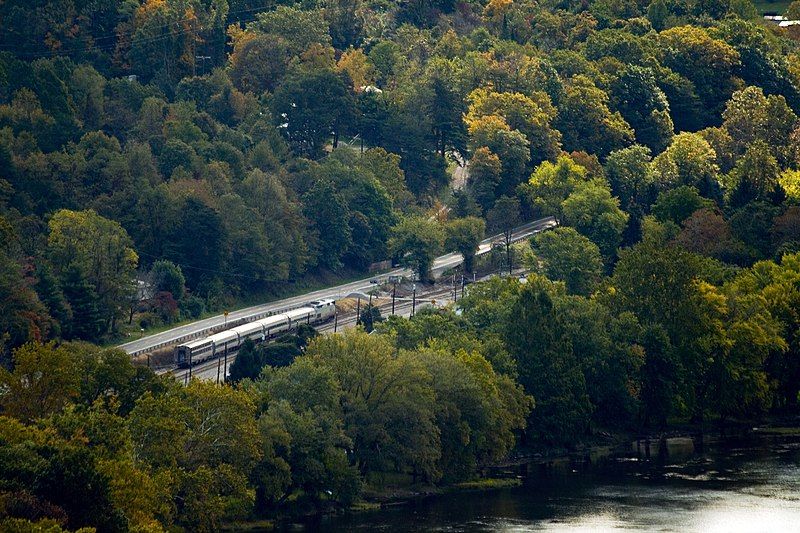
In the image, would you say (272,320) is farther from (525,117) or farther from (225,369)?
(525,117)

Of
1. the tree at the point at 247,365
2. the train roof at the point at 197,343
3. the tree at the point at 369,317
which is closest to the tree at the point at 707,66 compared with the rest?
the tree at the point at 369,317

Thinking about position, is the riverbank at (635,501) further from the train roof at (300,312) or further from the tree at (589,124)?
the tree at (589,124)

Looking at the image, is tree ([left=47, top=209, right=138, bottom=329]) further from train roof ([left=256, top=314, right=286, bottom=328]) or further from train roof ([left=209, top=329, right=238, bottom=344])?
train roof ([left=256, top=314, right=286, bottom=328])

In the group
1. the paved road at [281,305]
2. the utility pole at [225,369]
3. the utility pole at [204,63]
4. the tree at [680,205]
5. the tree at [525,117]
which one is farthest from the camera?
the utility pole at [204,63]

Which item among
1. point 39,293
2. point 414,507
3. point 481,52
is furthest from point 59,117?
point 414,507

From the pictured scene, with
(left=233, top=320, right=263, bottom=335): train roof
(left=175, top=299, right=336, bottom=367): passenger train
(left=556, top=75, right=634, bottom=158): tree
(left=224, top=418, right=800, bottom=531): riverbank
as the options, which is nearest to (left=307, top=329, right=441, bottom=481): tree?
(left=224, top=418, right=800, bottom=531): riverbank

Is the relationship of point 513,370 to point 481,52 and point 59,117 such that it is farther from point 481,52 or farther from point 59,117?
point 481,52
